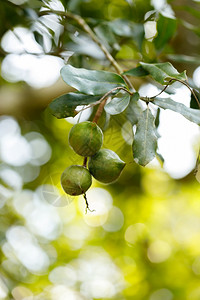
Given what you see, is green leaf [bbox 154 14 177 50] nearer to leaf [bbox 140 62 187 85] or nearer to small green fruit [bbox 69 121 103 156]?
leaf [bbox 140 62 187 85]

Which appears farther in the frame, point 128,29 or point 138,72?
point 128,29

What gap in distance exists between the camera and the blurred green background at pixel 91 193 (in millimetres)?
1373

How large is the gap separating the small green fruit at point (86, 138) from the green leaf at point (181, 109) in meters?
0.16

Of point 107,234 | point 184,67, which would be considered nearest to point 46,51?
point 184,67

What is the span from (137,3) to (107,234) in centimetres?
205

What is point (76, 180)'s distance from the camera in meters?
0.66

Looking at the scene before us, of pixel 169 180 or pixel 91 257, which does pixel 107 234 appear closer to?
pixel 91 257

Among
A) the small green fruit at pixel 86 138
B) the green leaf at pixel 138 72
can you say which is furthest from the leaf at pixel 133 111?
the small green fruit at pixel 86 138

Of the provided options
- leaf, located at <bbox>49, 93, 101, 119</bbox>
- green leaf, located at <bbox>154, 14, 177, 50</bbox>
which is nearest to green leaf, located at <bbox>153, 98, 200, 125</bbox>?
leaf, located at <bbox>49, 93, 101, 119</bbox>

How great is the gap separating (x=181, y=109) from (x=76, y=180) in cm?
27

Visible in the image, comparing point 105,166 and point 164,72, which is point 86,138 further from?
point 164,72

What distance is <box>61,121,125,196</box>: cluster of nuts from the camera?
661mm

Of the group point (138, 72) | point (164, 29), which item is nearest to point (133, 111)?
point (138, 72)

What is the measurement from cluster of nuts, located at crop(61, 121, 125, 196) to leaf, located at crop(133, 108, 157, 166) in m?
0.04
